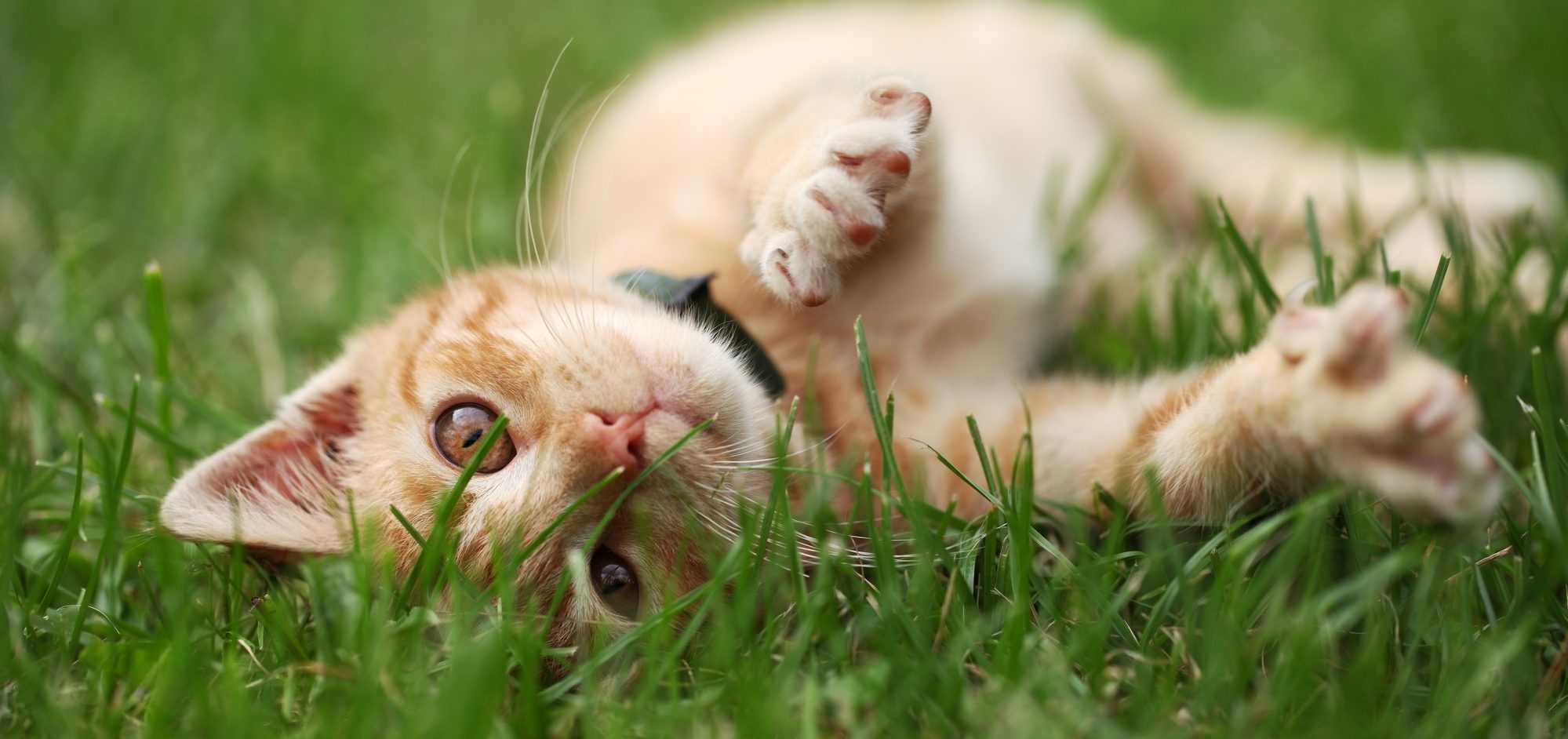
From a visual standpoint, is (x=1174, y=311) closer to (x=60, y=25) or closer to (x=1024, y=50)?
(x=1024, y=50)

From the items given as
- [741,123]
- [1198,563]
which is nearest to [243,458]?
[741,123]

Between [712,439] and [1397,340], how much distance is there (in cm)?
87

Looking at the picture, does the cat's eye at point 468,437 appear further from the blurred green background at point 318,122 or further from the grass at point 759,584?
the blurred green background at point 318,122

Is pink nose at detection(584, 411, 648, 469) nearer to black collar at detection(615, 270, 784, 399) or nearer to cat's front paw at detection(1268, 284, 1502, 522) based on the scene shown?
black collar at detection(615, 270, 784, 399)

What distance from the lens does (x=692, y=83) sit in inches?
107

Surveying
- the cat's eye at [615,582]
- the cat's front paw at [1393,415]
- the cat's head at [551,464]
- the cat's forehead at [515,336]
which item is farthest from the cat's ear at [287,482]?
the cat's front paw at [1393,415]

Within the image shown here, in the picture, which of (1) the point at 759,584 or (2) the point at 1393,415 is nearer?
(2) the point at 1393,415

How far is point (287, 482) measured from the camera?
1714 millimetres

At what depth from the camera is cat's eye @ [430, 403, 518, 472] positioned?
152 centimetres

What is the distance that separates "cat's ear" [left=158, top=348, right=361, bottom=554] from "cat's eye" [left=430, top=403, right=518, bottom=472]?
6.6 inches

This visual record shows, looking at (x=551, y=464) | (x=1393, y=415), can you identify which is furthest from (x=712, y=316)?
(x=1393, y=415)

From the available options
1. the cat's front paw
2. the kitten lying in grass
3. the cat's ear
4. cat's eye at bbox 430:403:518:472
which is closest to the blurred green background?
the kitten lying in grass

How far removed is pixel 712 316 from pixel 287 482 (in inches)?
28.3

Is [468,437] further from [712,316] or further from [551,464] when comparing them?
[712,316]
